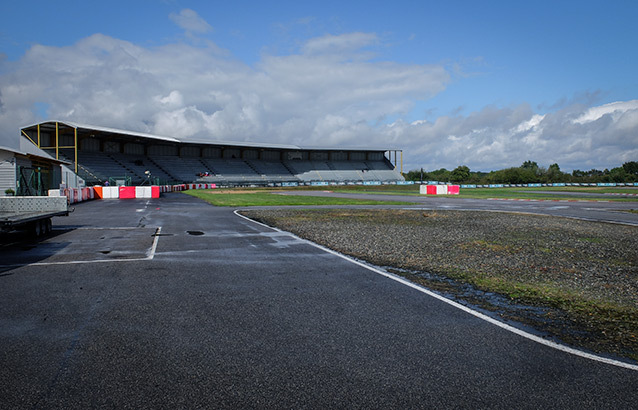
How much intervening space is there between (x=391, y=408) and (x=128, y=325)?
3.31 metres

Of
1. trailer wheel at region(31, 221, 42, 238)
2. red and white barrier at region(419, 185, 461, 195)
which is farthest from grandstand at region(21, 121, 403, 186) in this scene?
trailer wheel at region(31, 221, 42, 238)

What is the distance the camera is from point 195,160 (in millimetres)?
79000

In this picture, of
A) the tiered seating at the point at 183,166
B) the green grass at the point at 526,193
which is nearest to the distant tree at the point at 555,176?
the green grass at the point at 526,193

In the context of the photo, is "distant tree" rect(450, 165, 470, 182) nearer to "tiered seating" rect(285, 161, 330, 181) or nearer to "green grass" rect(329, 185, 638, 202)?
"tiered seating" rect(285, 161, 330, 181)

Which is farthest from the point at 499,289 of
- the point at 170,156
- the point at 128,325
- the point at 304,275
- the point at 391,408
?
the point at 170,156

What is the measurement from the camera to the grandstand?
54.7 metres

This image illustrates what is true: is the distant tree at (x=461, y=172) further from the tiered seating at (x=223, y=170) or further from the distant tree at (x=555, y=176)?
the tiered seating at (x=223, y=170)

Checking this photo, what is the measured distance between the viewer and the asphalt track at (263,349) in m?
3.38

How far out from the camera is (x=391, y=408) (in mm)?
3199

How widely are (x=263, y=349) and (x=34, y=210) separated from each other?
1277 cm

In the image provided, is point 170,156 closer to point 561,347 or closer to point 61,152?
point 61,152

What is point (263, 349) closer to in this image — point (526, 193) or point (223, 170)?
point (526, 193)

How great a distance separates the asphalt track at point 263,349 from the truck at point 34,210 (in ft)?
16.8

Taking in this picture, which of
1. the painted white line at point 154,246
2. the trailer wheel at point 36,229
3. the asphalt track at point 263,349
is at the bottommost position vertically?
the asphalt track at point 263,349
